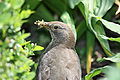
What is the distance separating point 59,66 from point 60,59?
15 cm

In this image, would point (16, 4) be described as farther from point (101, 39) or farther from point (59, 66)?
point (101, 39)

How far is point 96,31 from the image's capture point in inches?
207

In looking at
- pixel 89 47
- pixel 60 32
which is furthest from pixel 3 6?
pixel 89 47

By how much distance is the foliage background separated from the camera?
2.88 meters

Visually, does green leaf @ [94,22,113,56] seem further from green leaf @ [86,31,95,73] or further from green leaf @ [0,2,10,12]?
green leaf @ [0,2,10,12]

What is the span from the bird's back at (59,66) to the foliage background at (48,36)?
0.18m

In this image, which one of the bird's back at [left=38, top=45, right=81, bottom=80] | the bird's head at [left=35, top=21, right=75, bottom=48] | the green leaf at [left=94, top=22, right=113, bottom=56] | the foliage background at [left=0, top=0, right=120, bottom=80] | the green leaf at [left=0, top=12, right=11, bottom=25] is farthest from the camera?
the green leaf at [left=94, top=22, right=113, bottom=56]

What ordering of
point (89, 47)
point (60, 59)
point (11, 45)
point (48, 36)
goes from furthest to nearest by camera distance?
1. point (48, 36)
2. point (89, 47)
3. point (60, 59)
4. point (11, 45)

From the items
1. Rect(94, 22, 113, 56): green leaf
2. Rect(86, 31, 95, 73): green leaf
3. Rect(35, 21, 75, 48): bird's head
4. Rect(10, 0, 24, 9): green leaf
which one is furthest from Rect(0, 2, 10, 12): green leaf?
Rect(86, 31, 95, 73): green leaf

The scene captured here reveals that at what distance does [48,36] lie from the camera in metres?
6.33

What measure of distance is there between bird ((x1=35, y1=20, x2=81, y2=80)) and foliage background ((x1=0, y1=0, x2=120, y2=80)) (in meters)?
0.19

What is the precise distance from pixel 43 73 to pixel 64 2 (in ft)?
5.67

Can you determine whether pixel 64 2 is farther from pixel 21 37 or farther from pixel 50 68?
pixel 21 37

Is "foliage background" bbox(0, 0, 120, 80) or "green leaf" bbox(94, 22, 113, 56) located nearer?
"foliage background" bbox(0, 0, 120, 80)
